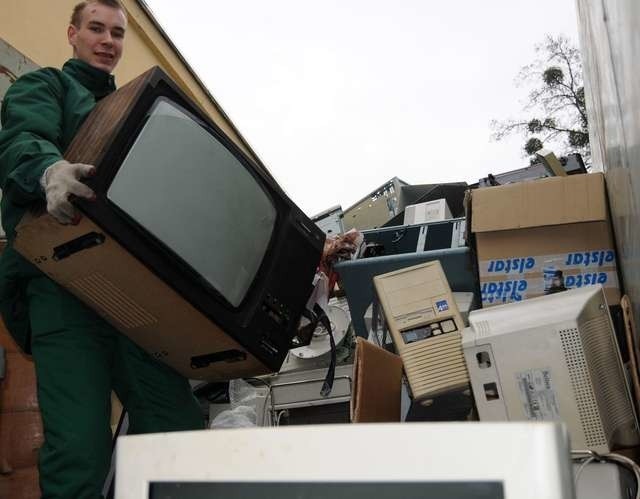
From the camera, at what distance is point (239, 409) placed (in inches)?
110

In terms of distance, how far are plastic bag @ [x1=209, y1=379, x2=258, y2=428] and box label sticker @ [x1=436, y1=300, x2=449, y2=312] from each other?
86cm

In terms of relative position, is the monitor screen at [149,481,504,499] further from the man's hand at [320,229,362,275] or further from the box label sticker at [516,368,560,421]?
the man's hand at [320,229,362,275]

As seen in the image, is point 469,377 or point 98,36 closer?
point 469,377

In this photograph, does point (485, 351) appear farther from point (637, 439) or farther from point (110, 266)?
point (110, 266)

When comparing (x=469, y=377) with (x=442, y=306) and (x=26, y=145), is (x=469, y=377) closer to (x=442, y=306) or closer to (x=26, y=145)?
(x=442, y=306)

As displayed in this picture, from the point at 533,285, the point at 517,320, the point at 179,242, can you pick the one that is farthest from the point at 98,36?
the point at 533,285

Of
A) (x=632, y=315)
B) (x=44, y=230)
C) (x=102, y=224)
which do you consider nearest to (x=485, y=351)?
(x=632, y=315)

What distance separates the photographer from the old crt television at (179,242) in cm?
153

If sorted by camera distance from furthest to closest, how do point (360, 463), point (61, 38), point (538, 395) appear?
point (61, 38)
point (538, 395)
point (360, 463)

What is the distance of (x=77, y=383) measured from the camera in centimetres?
164

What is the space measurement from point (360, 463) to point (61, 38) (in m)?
3.70

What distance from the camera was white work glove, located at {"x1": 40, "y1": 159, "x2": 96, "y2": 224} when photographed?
141 centimetres

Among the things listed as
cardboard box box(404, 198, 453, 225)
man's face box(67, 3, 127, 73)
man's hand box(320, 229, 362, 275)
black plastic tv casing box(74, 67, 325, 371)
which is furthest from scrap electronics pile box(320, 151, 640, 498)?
man's face box(67, 3, 127, 73)

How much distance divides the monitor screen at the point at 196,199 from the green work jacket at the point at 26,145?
0.67ft
